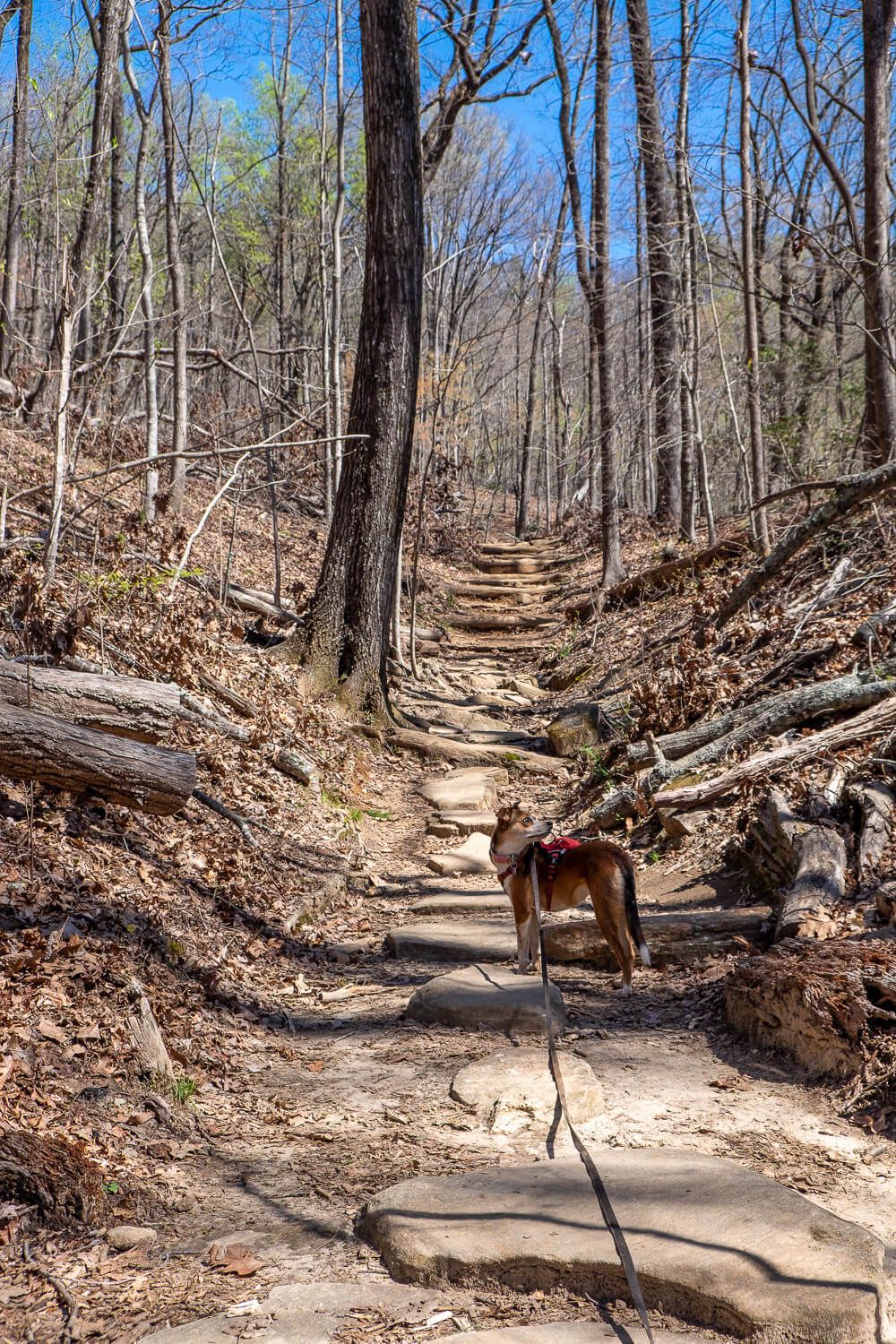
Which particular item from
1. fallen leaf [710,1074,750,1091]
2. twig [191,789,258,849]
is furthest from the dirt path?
twig [191,789,258,849]

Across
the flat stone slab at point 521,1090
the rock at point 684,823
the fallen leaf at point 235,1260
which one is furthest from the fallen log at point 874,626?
the fallen leaf at point 235,1260

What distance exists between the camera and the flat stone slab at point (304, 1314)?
2484 millimetres

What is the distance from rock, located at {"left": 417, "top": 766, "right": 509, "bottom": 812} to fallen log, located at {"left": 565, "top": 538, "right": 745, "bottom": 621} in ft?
18.4

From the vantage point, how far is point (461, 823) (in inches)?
330

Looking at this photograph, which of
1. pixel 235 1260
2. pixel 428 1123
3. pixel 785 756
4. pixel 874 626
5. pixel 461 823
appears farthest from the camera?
pixel 461 823

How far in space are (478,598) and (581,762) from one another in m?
12.0

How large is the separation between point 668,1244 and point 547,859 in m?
2.54

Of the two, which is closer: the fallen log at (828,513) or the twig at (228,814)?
the twig at (228,814)

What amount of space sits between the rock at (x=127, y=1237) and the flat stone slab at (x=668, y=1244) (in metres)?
0.70

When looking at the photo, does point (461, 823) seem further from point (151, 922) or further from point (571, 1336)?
point (571, 1336)

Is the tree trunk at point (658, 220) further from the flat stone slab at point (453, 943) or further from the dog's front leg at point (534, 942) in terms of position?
the dog's front leg at point (534, 942)

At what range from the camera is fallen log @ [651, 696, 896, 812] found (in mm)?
6422

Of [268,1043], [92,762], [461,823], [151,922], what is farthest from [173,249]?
[268,1043]

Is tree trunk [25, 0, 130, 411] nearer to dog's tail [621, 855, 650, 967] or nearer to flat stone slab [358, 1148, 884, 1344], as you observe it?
dog's tail [621, 855, 650, 967]
